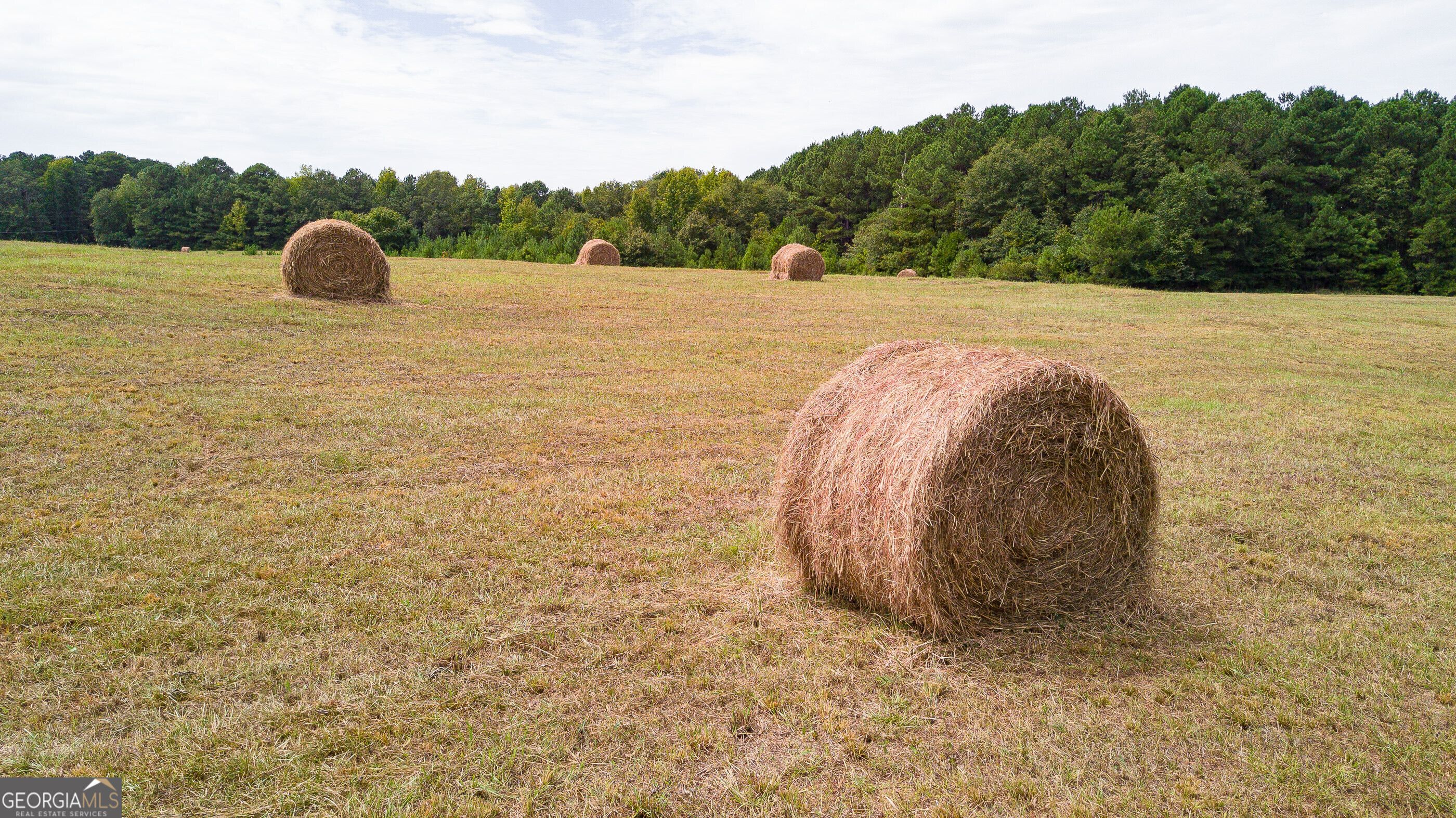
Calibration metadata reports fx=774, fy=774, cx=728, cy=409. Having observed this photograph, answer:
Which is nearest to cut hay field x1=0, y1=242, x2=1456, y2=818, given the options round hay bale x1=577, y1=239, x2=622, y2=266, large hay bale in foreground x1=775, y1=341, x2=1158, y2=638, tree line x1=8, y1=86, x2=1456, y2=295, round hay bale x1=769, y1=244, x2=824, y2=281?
large hay bale in foreground x1=775, y1=341, x2=1158, y2=638

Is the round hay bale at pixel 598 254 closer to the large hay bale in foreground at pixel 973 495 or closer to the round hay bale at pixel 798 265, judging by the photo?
the round hay bale at pixel 798 265

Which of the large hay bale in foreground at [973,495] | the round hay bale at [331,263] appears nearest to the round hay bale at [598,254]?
the round hay bale at [331,263]

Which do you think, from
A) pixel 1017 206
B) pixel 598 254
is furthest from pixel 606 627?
pixel 1017 206

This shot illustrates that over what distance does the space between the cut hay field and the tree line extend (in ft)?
133

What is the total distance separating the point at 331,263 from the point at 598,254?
26.4 m

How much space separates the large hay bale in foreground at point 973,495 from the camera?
4.74 metres

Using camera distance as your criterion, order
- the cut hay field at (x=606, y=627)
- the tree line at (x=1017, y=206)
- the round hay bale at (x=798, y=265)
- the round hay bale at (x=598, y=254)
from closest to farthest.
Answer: the cut hay field at (x=606, y=627) → the round hay bale at (x=798, y=265) → the round hay bale at (x=598, y=254) → the tree line at (x=1017, y=206)

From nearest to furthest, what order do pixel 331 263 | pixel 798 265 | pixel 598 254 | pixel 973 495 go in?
pixel 973 495, pixel 331 263, pixel 798 265, pixel 598 254

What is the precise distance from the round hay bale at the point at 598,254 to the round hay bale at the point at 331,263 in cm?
2528

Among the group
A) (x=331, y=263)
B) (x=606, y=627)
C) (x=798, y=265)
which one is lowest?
(x=606, y=627)

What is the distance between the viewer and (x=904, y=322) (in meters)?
21.2

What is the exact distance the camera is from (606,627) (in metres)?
4.86

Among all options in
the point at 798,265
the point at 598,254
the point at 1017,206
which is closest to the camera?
the point at 798,265

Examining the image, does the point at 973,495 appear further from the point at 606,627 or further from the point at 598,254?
the point at 598,254
